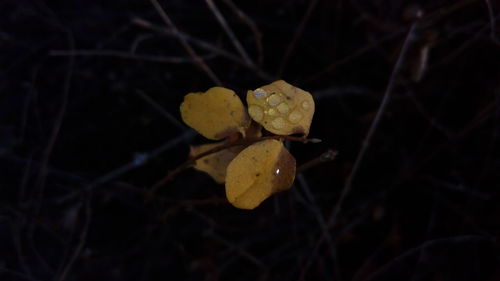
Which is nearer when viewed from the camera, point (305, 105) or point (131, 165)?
point (305, 105)

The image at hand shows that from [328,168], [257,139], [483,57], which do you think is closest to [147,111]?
[328,168]

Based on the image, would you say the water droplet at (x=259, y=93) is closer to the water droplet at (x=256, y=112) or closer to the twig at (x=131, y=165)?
the water droplet at (x=256, y=112)

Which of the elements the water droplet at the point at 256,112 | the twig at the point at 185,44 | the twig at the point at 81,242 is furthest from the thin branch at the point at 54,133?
the water droplet at the point at 256,112

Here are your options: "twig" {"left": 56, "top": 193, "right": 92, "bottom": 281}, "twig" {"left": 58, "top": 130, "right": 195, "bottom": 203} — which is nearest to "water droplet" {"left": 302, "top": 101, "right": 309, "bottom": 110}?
"twig" {"left": 58, "top": 130, "right": 195, "bottom": 203}

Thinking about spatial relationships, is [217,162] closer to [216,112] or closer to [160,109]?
[216,112]

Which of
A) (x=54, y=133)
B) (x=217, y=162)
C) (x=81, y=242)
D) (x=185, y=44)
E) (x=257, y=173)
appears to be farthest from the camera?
(x=54, y=133)

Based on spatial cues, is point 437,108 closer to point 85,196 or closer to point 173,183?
point 173,183

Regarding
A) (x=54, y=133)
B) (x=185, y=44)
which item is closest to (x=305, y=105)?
(x=185, y=44)
